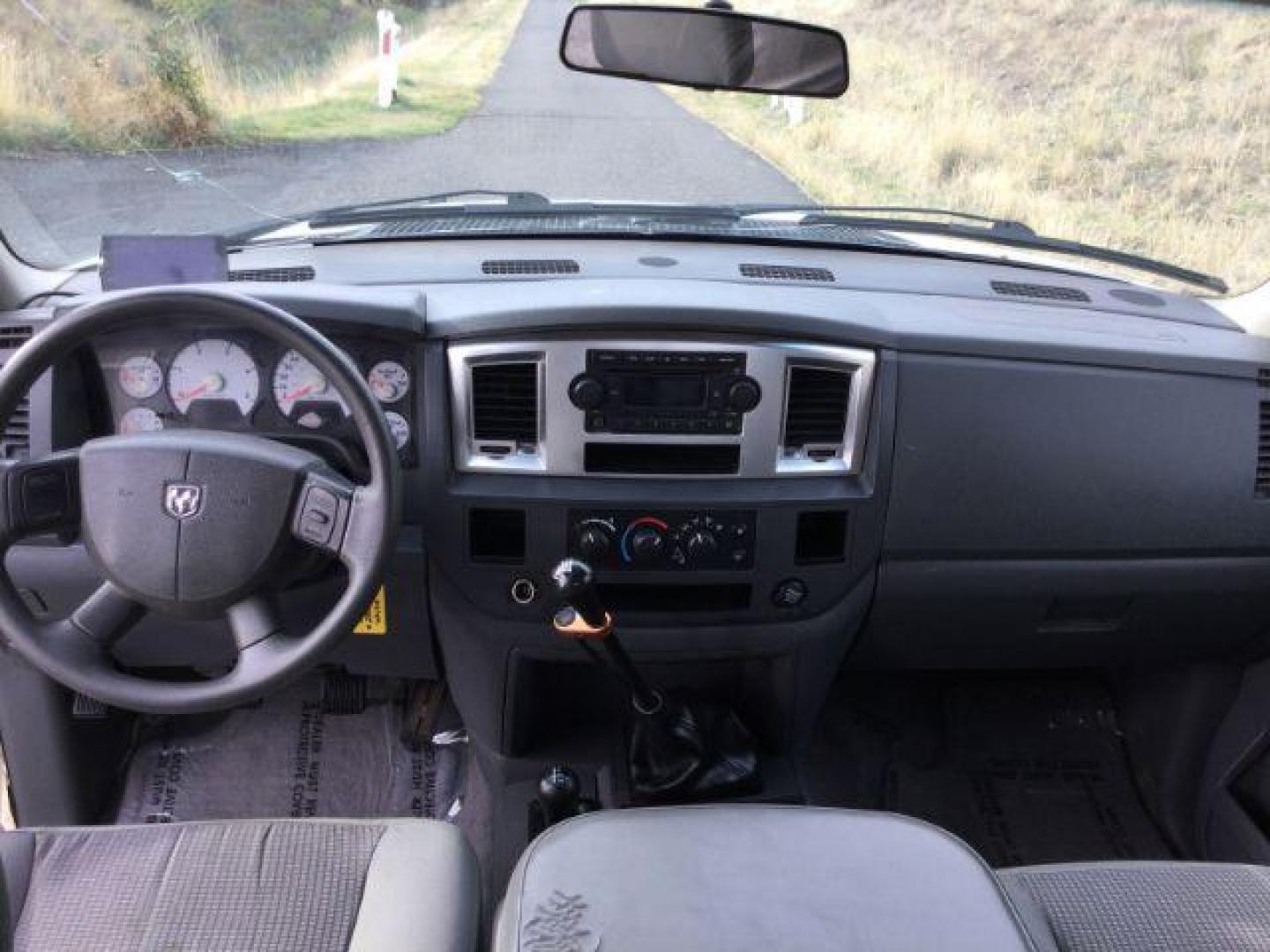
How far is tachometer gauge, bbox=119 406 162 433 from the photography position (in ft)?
7.97

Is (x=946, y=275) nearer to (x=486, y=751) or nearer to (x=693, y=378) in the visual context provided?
(x=693, y=378)

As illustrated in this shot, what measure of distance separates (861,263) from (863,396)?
614mm

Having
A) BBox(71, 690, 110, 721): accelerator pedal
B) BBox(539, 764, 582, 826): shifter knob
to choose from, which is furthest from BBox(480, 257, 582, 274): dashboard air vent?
BBox(71, 690, 110, 721): accelerator pedal

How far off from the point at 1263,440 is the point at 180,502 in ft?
7.60

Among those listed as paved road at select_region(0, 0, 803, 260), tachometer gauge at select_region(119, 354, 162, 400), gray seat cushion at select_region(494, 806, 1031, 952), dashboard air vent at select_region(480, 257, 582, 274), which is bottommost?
gray seat cushion at select_region(494, 806, 1031, 952)

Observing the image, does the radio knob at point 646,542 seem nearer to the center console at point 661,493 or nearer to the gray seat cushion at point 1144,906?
the center console at point 661,493

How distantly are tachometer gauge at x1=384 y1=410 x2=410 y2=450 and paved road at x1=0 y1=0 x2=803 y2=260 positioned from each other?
743mm

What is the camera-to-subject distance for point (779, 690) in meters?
2.99

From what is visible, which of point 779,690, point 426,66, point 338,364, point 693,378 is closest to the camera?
point 338,364

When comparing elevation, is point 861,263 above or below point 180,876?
above

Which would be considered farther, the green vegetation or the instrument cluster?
the green vegetation

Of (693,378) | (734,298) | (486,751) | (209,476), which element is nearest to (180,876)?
(209,476)

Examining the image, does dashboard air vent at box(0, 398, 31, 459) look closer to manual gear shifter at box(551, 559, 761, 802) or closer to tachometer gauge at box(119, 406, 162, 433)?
tachometer gauge at box(119, 406, 162, 433)

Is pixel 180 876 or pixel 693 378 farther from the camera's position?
pixel 693 378
